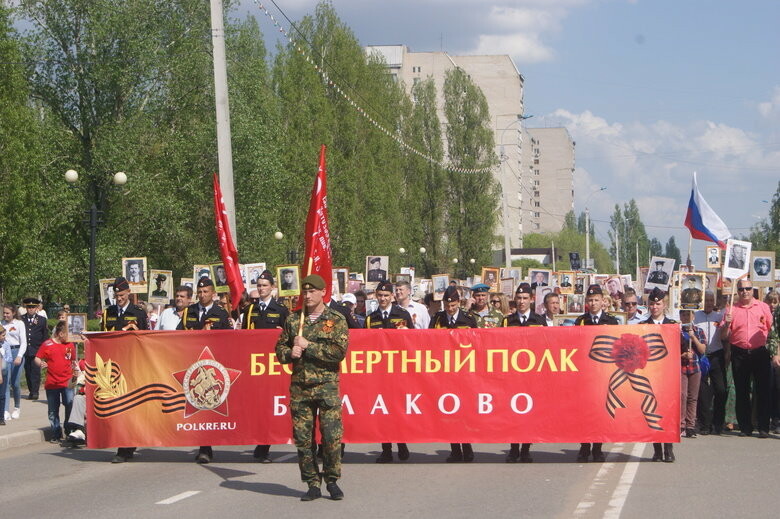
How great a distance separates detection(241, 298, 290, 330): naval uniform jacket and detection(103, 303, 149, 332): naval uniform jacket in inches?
52.5

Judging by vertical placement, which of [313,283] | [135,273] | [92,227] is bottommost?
[313,283]

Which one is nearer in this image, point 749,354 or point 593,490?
point 593,490

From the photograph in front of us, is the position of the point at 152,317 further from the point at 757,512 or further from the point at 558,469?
the point at 757,512

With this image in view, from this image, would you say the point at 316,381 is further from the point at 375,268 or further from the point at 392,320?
the point at 375,268

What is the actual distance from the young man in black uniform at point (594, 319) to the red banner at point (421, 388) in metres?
0.35

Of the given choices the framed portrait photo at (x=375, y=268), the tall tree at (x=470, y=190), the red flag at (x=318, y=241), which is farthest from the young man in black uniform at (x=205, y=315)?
the tall tree at (x=470, y=190)

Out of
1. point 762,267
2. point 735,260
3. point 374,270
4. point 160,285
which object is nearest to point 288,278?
point 160,285

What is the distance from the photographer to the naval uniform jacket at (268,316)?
1320 cm

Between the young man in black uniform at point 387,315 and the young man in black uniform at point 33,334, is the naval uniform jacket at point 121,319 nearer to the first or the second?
the young man in black uniform at point 387,315

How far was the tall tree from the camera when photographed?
75312 mm

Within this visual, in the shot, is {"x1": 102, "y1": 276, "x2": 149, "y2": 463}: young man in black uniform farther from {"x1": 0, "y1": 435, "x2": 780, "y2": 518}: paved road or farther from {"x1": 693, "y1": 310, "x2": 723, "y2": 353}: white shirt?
{"x1": 693, "y1": 310, "x2": 723, "y2": 353}: white shirt

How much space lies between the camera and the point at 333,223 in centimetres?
5597

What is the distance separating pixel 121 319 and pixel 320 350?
4.46m

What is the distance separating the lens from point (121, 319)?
13.6m
